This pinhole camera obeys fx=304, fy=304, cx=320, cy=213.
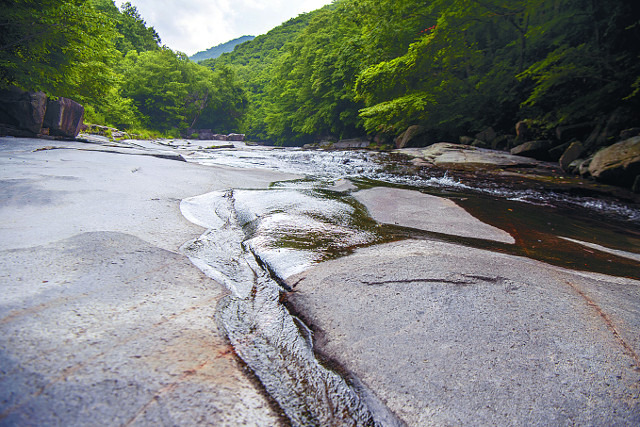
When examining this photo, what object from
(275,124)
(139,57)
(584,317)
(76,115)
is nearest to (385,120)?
(76,115)

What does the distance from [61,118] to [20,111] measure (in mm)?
1057

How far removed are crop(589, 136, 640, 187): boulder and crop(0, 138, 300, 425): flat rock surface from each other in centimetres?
722

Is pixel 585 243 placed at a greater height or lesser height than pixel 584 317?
greater

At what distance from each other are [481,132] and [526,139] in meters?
2.54

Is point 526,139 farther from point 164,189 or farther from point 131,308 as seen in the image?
point 131,308

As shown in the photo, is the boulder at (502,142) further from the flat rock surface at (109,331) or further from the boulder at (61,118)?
the boulder at (61,118)

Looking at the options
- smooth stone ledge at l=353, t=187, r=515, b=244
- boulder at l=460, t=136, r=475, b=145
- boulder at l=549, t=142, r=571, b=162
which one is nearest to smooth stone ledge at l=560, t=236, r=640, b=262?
smooth stone ledge at l=353, t=187, r=515, b=244

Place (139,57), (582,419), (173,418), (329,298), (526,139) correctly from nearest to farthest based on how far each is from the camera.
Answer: (173,418) < (582,419) < (329,298) < (526,139) < (139,57)

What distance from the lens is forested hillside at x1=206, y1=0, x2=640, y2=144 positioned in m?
8.62

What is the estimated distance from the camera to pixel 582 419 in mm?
917

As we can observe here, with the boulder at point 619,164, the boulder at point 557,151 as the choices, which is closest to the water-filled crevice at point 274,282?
the boulder at point 619,164

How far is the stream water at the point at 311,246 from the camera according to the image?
1031 mm

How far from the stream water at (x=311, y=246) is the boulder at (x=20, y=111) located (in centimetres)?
1091

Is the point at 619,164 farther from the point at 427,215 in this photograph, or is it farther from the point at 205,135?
the point at 205,135
